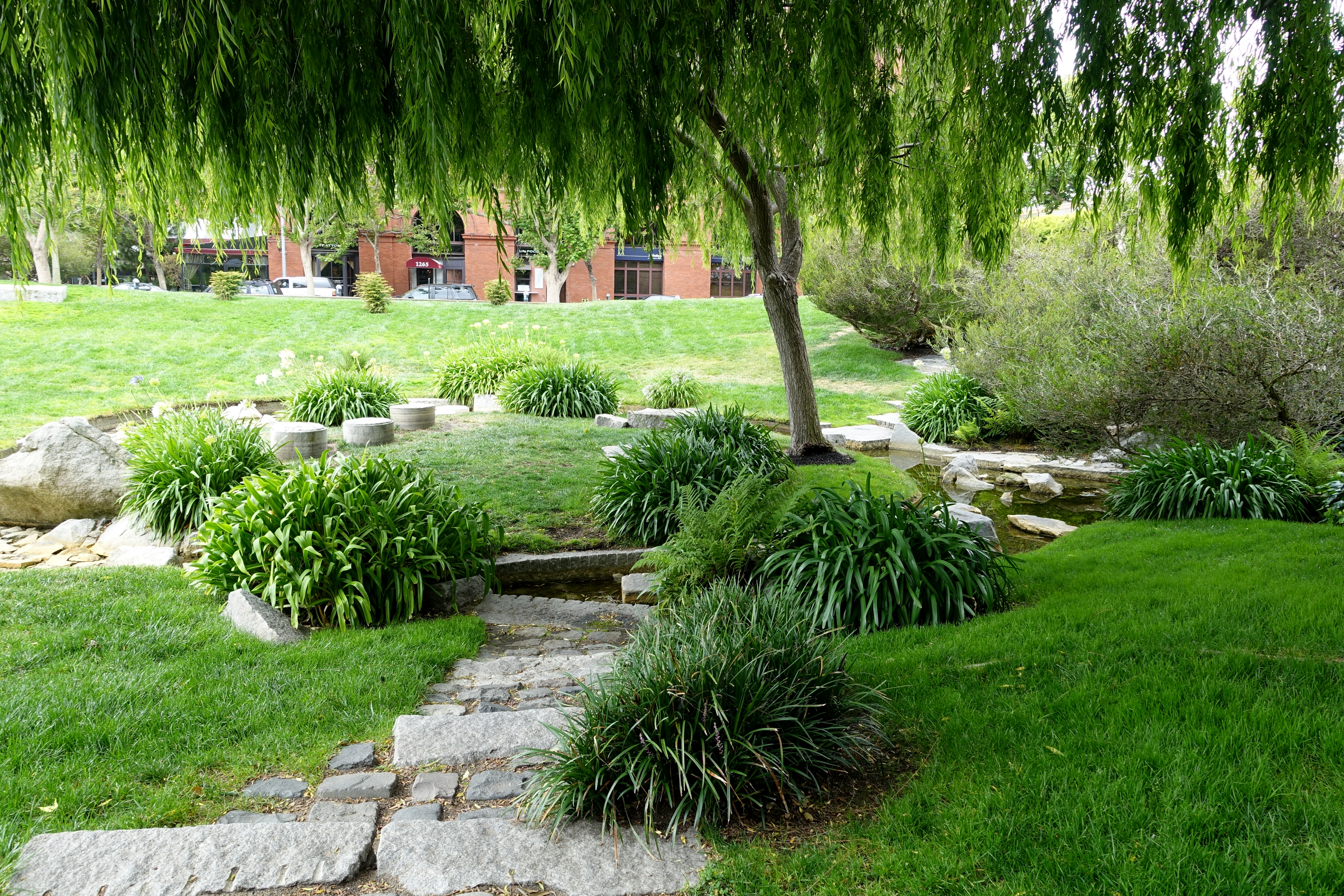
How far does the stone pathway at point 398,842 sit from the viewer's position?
2.55 meters

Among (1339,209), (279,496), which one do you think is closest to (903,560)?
(279,496)

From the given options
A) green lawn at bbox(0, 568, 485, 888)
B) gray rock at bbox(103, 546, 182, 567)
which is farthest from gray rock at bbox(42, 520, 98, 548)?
green lawn at bbox(0, 568, 485, 888)

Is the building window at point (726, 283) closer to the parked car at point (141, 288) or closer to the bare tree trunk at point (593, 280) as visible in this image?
the bare tree trunk at point (593, 280)

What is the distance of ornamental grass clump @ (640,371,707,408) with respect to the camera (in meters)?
15.7

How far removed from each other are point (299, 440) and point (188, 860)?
8527mm

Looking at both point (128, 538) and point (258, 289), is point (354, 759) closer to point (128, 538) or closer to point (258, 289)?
point (128, 538)

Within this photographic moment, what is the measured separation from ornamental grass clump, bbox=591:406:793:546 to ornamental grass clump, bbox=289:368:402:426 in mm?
5330

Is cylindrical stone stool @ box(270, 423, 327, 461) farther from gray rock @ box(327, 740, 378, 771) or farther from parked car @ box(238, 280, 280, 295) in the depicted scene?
parked car @ box(238, 280, 280, 295)

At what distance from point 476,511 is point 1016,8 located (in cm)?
497

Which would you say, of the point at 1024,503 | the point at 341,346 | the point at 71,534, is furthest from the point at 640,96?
the point at 341,346

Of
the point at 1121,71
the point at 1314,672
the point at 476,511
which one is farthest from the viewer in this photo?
the point at 476,511

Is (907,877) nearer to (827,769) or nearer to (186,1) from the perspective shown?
(827,769)

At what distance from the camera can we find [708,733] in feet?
10.1

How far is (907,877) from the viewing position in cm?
251
